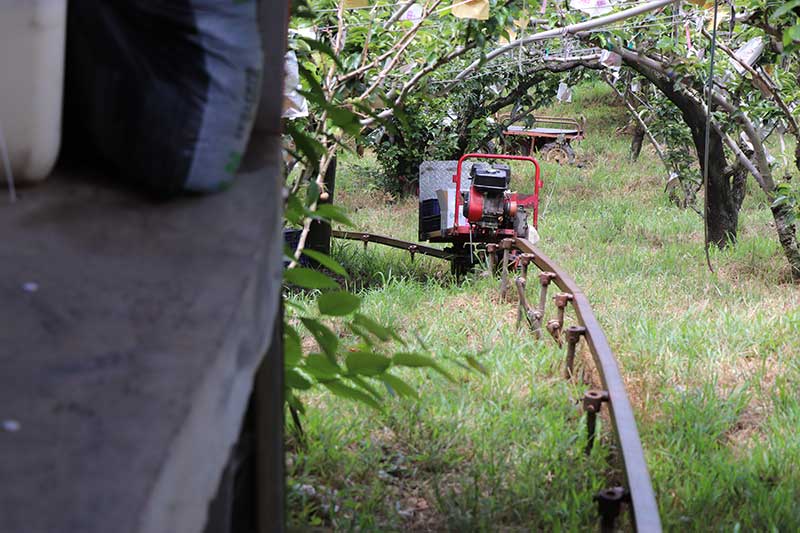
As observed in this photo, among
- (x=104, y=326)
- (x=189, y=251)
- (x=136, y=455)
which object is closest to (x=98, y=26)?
(x=189, y=251)

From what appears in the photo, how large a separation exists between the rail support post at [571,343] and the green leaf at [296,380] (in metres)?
2.61

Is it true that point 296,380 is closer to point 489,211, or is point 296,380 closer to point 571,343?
point 571,343

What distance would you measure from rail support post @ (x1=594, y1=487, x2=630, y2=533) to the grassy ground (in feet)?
1.06

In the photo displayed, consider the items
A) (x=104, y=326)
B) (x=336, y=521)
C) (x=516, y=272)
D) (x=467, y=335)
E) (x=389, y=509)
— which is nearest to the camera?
(x=104, y=326)

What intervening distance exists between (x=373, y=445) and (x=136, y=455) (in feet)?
10.4

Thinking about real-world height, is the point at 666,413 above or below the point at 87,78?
below

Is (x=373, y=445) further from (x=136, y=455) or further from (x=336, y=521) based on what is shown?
(x=136, y=455)

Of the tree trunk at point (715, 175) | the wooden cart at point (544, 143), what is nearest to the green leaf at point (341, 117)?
the tree trunk at point (715, 175)

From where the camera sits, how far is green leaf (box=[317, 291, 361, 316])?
86.3 inches

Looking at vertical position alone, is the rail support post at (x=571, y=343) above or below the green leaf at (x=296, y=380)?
below

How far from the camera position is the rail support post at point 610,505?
296 cm

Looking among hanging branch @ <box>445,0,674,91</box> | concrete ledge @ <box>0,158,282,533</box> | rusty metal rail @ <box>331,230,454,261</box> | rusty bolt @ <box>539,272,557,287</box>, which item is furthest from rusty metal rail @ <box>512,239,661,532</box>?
rusty metal rail @ <box>331,230,454,261</box>

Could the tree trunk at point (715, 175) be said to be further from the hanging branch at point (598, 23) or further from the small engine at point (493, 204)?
the hanging branch at point (598, 23)

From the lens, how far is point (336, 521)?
3.25m
